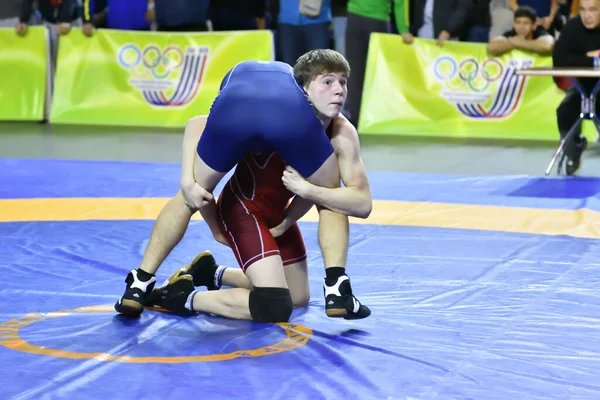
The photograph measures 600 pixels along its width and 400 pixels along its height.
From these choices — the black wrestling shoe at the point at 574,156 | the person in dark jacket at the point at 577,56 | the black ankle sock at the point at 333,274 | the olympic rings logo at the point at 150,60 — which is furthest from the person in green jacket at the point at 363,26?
the black ankle sock at the point at 333,274

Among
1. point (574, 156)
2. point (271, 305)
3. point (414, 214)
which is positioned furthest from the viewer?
point (574, 156)

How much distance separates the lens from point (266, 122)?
3.50 meters

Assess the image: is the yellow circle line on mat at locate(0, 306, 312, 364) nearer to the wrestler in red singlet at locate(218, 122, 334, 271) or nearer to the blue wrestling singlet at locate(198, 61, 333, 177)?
the wrestler in red singlet at locate(218, 122, 334, 271)

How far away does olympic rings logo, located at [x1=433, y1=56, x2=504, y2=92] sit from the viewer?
965cm

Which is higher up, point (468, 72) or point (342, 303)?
point (342, 303)

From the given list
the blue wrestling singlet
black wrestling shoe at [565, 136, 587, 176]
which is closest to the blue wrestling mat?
the blue wrestling singlet

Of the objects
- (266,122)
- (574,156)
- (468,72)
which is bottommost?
(574,156)

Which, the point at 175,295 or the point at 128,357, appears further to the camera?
the point at 175,295

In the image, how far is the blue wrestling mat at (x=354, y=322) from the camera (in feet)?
9.83

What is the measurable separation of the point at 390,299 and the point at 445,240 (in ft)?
4.07

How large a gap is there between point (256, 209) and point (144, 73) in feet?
22.6

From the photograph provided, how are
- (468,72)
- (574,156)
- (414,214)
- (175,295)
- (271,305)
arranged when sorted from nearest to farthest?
(271,305) → (175,295) → (414,214) → (574,156) → (468,72)

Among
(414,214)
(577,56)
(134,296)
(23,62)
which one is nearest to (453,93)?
(577,56)

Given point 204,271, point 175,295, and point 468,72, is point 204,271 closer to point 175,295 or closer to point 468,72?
point 175,295
